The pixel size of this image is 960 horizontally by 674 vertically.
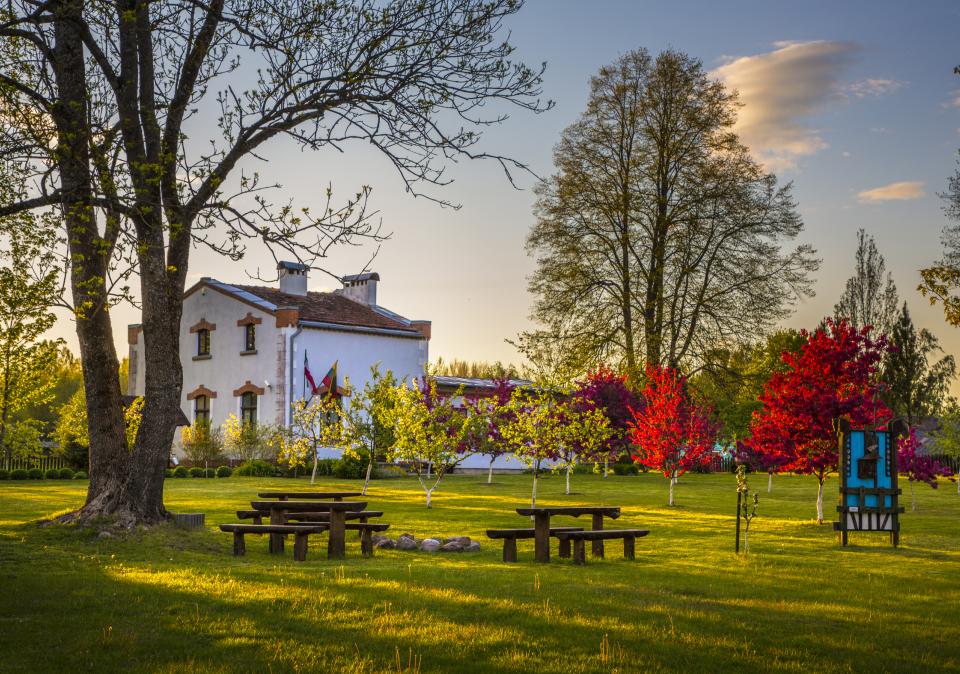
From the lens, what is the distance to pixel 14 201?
1396cm

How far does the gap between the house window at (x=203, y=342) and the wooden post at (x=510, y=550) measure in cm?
3502

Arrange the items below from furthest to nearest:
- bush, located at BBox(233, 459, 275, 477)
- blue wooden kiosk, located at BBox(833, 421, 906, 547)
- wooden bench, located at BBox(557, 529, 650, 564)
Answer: bush, located at BBox(233, 459, 275, 477) → blue wooden kiosk, located at BBox(833, 421, 906, 547) → wooden bench, located at BBox(557, 529, 650, 564)

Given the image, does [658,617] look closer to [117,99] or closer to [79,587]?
[79,587]

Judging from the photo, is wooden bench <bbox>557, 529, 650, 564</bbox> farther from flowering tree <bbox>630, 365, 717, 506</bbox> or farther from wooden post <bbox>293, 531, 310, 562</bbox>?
flowering tree <bbox>630, 365, 717, 506</bbox>

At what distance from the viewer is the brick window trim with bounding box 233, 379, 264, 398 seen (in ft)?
138

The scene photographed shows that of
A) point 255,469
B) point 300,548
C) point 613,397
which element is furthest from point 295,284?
point 300,548

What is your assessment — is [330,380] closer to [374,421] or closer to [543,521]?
[374,421]

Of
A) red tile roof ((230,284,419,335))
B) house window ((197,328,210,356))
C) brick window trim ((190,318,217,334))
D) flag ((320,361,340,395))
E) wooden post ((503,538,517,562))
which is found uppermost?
red tile roof ((230,284,419,335))

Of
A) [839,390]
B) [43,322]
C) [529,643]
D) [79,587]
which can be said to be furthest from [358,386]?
[529,643]

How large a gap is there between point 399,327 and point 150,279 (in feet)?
101

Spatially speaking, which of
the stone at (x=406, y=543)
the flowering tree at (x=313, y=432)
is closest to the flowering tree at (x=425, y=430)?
the flowering tree at (x=313, y=432)

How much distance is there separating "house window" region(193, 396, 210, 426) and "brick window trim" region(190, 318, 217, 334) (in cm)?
333

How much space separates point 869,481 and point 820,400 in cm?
362

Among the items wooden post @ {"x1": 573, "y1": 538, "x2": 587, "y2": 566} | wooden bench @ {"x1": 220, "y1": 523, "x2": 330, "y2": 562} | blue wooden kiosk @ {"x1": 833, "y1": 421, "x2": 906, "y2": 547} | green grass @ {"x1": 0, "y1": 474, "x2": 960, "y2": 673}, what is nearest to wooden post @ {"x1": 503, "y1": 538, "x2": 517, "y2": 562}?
green grass @ {"x1": 0, "y1": 474, "x2": 960, "y2": 673}
